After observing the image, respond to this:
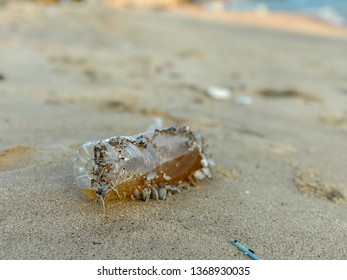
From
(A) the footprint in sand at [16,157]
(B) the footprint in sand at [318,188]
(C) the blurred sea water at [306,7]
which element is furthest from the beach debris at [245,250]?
(C) the blurred sea water at [306,7]

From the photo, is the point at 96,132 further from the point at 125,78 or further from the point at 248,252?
the point at 125,78

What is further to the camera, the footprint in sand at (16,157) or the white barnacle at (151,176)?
the footprint in sand at (16,157)

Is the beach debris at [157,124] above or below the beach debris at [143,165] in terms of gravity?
below

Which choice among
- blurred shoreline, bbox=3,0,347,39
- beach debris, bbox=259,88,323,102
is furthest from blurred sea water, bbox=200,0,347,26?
beach debris, bbox=259,88,323,102

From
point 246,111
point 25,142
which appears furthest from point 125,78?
point 25,142

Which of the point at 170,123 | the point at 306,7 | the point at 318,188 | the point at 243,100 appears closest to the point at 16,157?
the point at 170,123

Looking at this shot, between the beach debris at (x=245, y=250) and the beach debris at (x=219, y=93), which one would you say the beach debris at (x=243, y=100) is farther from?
the beach debris at (x=245, y=250)
